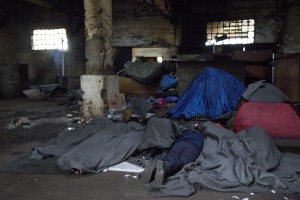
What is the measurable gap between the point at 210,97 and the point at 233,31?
23.1 feet

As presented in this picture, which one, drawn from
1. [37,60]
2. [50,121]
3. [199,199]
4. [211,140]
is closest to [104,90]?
[50,121]

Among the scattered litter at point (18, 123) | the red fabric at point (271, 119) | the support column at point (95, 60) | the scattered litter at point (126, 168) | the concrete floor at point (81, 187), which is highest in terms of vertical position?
the support column at point (95, 60)

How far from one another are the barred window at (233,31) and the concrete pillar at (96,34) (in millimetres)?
6353

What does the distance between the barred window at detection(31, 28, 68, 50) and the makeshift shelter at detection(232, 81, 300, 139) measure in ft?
41.3

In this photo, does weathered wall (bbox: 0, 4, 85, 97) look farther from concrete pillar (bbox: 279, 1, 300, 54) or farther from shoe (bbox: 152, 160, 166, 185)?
shoe (bbox: 152, 160, 166, 185)

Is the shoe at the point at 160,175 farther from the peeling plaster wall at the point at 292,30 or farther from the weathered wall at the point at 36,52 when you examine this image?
the weathered wall at the point at 36,52

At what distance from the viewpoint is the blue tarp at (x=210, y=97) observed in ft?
21.7

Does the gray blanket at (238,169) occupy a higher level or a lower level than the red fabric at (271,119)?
lower

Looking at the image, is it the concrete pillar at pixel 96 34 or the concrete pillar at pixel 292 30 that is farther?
the concrete pillar at pixel 292 30

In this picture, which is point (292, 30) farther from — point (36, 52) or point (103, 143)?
point (36, 52)

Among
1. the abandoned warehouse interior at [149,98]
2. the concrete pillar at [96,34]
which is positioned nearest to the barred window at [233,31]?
the abandoned warehouse interior at [149,98]

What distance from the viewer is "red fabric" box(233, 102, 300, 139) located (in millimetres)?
4559

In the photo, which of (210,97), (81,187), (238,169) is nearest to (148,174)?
(81,187)

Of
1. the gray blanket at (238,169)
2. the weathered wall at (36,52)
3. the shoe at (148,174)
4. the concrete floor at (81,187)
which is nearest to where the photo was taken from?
the concrete floor at (81,187)
